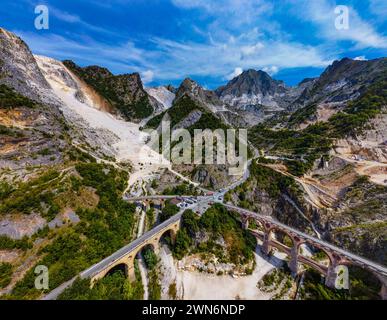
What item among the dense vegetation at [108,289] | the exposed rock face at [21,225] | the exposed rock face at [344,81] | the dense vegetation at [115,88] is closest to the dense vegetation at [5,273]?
the exposed rock face at [21,225]

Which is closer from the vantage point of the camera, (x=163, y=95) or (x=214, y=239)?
(x=214, y=239)

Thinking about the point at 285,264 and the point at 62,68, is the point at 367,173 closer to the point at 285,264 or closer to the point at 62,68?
the point at 285,264

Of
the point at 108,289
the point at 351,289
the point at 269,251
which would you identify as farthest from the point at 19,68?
the point at 351,289

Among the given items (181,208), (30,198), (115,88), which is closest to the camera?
(30,198)

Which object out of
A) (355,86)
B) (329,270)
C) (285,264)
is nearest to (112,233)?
(285,264)

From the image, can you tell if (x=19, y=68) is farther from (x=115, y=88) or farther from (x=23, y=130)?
(x=115, y=88)

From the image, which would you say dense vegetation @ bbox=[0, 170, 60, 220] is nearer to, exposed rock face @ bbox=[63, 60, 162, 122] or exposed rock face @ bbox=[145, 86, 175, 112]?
exposed rock face @ bbox=[63, 60, 162, 122]
